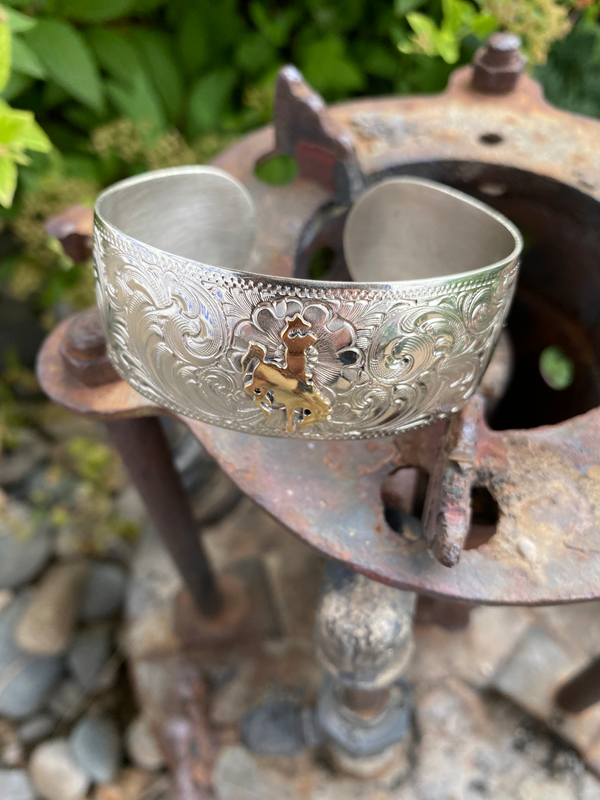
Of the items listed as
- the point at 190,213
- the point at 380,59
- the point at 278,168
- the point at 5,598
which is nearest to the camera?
the point at 190,213

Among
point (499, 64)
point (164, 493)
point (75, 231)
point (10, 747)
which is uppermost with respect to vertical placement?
point (499, 64)

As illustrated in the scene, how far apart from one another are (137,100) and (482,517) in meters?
0.94

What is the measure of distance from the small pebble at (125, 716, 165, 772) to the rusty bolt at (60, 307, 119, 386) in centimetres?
84

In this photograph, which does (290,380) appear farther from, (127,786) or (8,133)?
(127,786)

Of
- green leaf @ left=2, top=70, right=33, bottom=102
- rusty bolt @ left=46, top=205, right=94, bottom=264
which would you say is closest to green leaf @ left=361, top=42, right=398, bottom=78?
green leaf @ left=2, top=70, right=33, bottom=102

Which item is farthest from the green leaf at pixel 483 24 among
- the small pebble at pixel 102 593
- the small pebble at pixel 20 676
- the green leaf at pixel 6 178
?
the small pebble at pixel 20 676

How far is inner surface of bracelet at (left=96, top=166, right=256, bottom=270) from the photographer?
662 millimetres

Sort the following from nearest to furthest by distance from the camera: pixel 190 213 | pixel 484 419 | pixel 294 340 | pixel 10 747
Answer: pixel 294 340 → pixel 484 419 → pixel 190 213 → pixel 10 747

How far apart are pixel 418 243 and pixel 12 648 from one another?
1169 millimetres

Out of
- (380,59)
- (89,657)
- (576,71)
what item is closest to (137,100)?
(380,59)

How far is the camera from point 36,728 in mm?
1213

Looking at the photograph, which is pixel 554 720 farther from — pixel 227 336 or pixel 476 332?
pixel 227 336

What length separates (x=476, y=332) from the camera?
488mm

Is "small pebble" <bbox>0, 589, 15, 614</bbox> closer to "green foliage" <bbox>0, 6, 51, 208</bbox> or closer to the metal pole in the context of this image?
the metal pole
